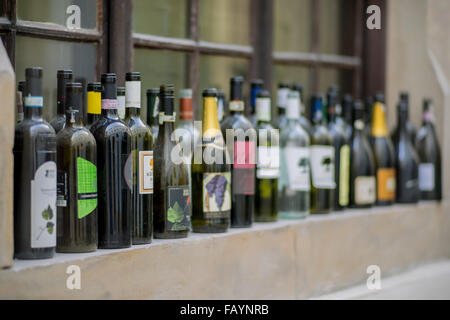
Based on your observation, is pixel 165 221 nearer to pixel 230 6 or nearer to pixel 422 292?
pixel 230 6

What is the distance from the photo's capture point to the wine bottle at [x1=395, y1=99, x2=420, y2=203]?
2.38 m

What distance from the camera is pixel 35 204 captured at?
50.7 inches

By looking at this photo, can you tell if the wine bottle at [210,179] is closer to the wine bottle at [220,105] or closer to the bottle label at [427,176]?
the wine bottle at [220,105]

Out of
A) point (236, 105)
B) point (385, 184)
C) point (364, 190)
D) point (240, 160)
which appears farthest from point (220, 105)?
point (385, 184)

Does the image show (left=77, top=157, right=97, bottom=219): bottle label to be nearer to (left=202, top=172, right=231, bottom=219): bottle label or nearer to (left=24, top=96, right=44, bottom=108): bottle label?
(left=24, top=96, right=44, bottom=108): bottle label

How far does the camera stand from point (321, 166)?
208 cm

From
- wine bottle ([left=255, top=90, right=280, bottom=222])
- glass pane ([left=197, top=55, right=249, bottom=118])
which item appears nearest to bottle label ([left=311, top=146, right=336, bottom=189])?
wine bottle ([left=255, top=90, right=280, bottom=222])

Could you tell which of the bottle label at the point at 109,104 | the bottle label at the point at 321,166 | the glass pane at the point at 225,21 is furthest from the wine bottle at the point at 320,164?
the bottle label at the point at 109,104

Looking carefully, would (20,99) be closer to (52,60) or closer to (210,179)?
(52,60)

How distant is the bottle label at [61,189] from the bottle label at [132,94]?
0.84 feet

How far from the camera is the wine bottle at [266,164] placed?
1846mm

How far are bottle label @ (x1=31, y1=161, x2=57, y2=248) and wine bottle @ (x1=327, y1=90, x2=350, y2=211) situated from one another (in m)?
1.11

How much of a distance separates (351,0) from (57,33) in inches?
55.5
